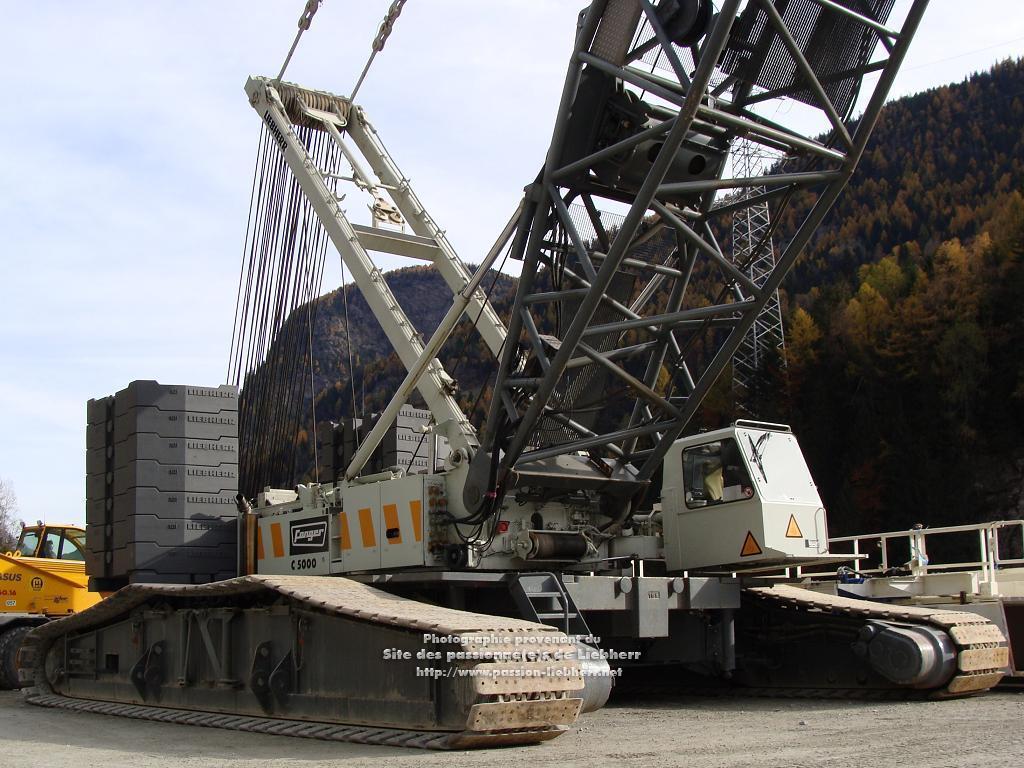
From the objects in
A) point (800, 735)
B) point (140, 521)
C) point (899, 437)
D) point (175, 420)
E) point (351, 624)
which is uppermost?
point (899, 437)

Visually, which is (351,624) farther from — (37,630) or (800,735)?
(37,630)

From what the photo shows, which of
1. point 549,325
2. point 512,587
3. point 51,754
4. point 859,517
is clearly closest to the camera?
point 51,754

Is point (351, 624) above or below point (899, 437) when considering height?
below

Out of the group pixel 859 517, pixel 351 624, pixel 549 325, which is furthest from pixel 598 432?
pixel 859 517

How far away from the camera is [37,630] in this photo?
488 inches

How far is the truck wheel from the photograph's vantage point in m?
14.1

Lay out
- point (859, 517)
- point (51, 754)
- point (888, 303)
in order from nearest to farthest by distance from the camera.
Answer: point (51, 754)
point (859, 517)
point (888, 303)

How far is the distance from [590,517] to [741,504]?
1.37 metres

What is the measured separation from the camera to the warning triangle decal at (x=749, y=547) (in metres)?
10.4

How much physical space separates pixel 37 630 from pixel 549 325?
6.59 m

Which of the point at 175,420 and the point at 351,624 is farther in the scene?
the point at 175,420

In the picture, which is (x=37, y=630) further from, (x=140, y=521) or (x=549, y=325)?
(x=549, y=325)

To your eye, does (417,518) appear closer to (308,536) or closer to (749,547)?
(308,536)

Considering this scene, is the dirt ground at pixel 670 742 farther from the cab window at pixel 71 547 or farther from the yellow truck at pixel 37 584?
the cab window at pixel 71 547
